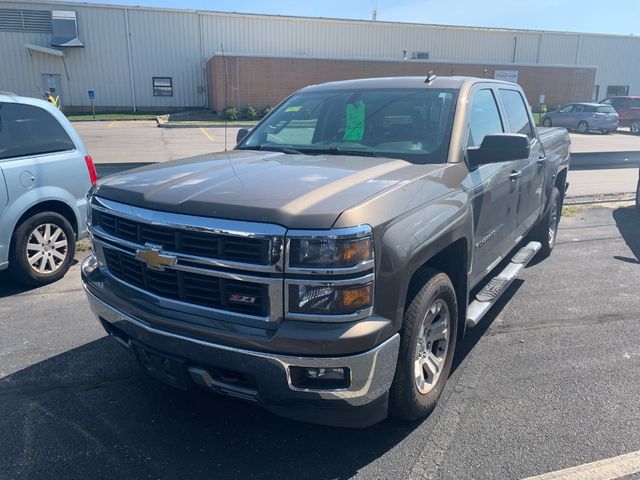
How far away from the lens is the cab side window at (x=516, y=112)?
480 centimetres

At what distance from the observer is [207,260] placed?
2.45 metres

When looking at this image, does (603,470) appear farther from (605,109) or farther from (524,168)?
(605,109)

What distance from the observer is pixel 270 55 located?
1473 inches

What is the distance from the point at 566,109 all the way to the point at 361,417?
32.5m

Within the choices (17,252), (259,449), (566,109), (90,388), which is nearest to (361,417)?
(259,449)

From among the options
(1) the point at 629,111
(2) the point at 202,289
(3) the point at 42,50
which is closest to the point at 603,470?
(2) the point at 202,289

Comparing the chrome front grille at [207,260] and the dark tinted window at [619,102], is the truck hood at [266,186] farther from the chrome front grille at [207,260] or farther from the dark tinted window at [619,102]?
the dark tinted window at [619,102]

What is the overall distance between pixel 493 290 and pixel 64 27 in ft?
129

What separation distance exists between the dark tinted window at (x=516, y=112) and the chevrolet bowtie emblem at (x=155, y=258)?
349 cm

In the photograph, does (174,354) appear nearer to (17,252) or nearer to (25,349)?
(25,349)

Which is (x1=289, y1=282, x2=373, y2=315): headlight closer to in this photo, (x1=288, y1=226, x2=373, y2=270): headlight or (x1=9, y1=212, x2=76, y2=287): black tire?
(x1=288, y1=226, x2=373, y2=270): headlight

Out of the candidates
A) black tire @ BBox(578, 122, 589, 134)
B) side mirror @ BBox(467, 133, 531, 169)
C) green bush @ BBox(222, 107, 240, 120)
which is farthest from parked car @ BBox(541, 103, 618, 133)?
side mirror @ BBox(467, 133, 531, 169)

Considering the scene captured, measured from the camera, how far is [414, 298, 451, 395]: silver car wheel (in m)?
2.96

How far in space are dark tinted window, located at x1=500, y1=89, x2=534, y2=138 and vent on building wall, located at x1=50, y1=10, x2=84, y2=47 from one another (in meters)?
37.1
